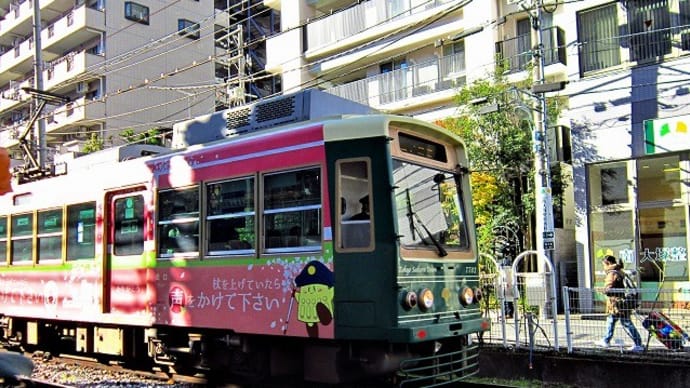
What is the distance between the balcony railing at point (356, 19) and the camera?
20.7m

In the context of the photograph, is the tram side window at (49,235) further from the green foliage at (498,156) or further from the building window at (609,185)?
the building window at (609,185)

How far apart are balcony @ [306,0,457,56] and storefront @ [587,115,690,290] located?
7547 millimetres

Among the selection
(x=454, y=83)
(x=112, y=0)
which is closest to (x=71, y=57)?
(x=112, y=0)

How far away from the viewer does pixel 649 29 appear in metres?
15.0

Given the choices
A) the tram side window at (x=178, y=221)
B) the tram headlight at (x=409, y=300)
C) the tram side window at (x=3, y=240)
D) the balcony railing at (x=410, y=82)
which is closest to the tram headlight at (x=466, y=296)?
the tram headlight at (x=409, y=300)

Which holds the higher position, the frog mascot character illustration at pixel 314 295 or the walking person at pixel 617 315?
the frog mascot character illustration at pixel 314 295

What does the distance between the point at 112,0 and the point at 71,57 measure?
144 inches

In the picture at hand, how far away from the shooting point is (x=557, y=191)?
16.5 metres

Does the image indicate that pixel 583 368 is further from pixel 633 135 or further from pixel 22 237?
pixel 22 237

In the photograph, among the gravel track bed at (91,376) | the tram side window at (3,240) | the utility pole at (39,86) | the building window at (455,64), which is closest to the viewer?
the gravel track bed at (91,376)

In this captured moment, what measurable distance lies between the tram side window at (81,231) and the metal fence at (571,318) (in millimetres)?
6086

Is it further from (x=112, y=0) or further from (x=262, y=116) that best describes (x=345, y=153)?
(x=112, y=0)

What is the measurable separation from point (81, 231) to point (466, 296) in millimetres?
5855

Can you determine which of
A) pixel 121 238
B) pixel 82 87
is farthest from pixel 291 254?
pixel 82 87
